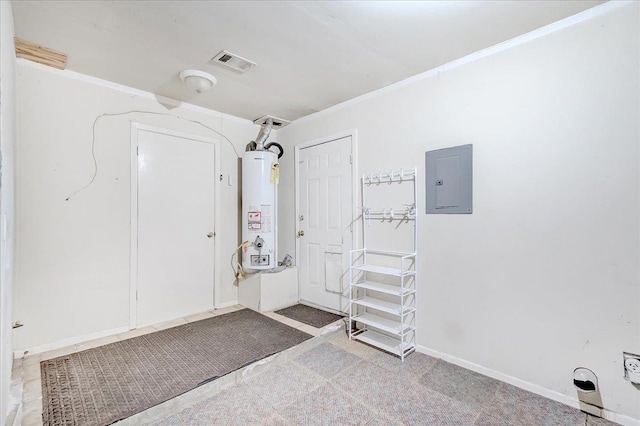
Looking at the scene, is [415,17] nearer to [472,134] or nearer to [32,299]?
[472,134]

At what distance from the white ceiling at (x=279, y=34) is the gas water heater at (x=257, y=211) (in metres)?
1.00

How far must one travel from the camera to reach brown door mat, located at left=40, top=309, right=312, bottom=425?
1.78 meters

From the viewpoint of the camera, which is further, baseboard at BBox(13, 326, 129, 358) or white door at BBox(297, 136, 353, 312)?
white door at BBox(297, 136, 353, 312)

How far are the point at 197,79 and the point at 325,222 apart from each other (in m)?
1.93

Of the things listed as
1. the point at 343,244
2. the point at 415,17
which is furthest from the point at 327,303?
the point at 415,17

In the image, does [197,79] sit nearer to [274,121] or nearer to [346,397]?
[274,121]

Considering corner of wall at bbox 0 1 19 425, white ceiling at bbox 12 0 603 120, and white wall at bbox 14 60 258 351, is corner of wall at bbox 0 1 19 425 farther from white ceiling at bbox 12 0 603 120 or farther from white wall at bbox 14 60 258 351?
white wall at bbox 14 60 258 351

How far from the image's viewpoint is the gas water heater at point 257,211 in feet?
11.6

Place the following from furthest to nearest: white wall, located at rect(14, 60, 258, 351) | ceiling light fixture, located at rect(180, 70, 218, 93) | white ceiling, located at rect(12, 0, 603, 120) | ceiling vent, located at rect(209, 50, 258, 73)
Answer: ceiling light fixture, located at rect(180, 70, 218, 93)
white wall, located at rect(14, 60, 258, 351)
ceiling vent, located at rect(209, 50, 258, 73)
white ceiling, located at rect(12, 0, 603, 120)

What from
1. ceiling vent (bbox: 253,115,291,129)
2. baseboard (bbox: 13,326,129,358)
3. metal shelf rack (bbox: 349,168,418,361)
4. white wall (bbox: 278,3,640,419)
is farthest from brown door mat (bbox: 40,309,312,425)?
ceiling vent (bbox: 253,115,291,129)

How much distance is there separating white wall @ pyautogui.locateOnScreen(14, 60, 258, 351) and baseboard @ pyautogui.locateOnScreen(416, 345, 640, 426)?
116 inches

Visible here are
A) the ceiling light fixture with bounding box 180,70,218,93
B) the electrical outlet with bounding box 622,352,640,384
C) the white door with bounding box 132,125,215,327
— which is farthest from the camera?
the white door with bounding box 132,125,215,327

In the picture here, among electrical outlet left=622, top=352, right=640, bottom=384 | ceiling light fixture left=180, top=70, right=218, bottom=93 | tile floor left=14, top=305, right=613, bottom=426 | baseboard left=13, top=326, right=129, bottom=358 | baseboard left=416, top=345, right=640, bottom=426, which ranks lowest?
tile floor left=14, top=305, right=613, bottom=426

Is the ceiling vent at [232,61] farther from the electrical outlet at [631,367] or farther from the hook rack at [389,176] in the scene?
the electrical outlet at [631,367]
